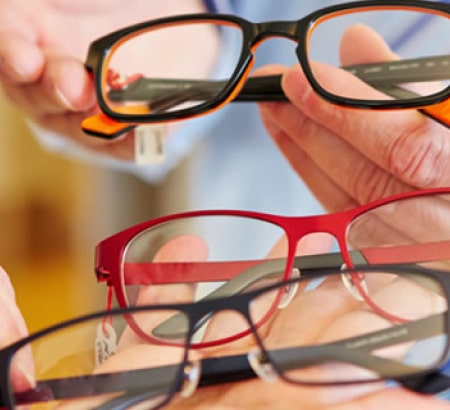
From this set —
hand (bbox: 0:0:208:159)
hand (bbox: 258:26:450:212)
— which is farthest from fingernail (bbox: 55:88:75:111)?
hand (bbox: 258:26:450:212)

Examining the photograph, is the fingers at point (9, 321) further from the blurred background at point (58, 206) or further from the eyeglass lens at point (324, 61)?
the blurred background at point (58, 206)

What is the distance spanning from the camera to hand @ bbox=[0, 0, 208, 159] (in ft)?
1.65

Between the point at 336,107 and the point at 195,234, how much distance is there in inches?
4.7

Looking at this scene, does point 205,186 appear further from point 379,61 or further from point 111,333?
point 111,333

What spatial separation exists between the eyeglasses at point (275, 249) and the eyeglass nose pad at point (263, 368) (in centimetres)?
5

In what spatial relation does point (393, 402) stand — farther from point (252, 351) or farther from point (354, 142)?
point (354, 142)

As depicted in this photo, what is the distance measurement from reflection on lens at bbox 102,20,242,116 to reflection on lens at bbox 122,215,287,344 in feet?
0.30

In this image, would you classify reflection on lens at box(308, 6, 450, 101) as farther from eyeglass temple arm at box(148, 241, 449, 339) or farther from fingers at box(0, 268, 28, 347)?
fingers at box(0, 268, 28, 347)

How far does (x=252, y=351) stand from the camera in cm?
28

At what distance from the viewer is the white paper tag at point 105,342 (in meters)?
0.30

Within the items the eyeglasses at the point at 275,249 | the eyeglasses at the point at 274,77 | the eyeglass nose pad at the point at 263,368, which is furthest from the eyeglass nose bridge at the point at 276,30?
the eyeglass nose pad at the point at 263,368

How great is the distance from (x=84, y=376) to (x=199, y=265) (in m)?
0.10

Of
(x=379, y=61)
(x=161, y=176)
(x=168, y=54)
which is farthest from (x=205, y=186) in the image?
(x=379, y=61)

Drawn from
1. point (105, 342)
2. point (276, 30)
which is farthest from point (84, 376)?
point (276, 30)
